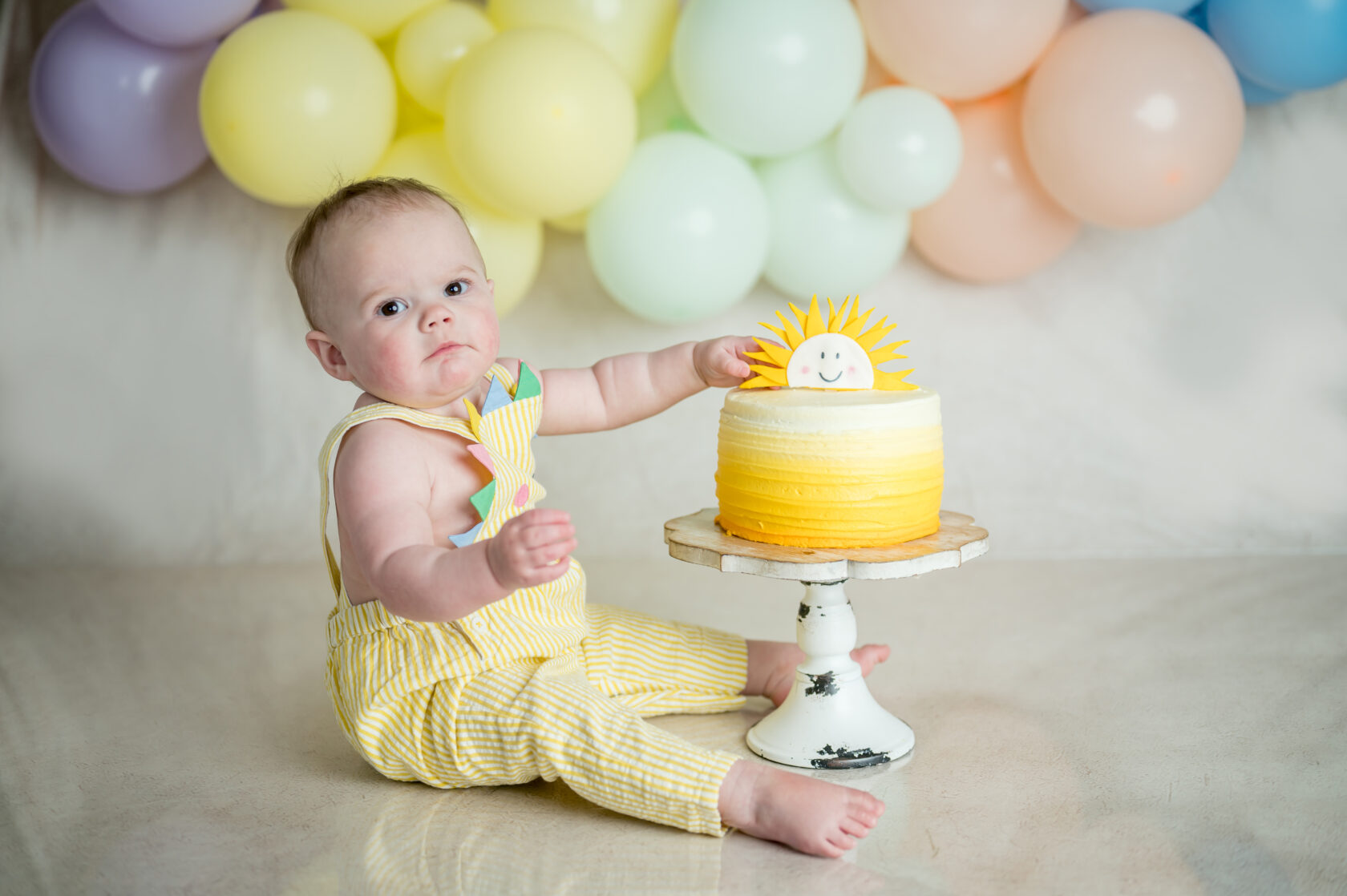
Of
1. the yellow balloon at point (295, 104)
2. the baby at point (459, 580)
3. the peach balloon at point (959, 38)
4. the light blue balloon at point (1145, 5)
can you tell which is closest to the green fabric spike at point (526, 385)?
the baby at point (459, 580)

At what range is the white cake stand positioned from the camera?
141 cm

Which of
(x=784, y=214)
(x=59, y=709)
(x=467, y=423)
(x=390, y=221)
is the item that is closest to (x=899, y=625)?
(x=784, y=214)

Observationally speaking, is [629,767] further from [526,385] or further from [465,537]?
[526,385]

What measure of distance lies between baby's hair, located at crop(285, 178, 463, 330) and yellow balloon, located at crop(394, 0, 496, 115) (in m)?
0.66

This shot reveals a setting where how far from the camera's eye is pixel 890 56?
82.8 inches

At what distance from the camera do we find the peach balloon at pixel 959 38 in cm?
198

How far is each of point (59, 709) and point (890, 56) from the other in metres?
1.66

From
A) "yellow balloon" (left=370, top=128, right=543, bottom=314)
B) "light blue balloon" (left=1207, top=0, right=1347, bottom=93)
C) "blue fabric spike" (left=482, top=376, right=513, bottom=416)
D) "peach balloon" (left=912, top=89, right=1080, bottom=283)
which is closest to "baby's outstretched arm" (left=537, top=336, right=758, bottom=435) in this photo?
"blue fabric spike" (left=482, top=376, right=513, bottom=416)

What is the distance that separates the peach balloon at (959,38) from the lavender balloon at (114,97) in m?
1.19

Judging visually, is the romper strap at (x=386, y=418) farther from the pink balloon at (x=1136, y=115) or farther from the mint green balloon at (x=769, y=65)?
the pink balloon at (x=1136, y=115)

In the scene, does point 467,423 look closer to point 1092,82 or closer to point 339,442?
point 339,442

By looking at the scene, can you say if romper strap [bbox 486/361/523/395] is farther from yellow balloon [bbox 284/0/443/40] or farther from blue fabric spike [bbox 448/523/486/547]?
yellow balloon [bbox 284/0/443/40]

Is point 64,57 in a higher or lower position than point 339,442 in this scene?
higher

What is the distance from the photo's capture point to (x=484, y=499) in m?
1.40
